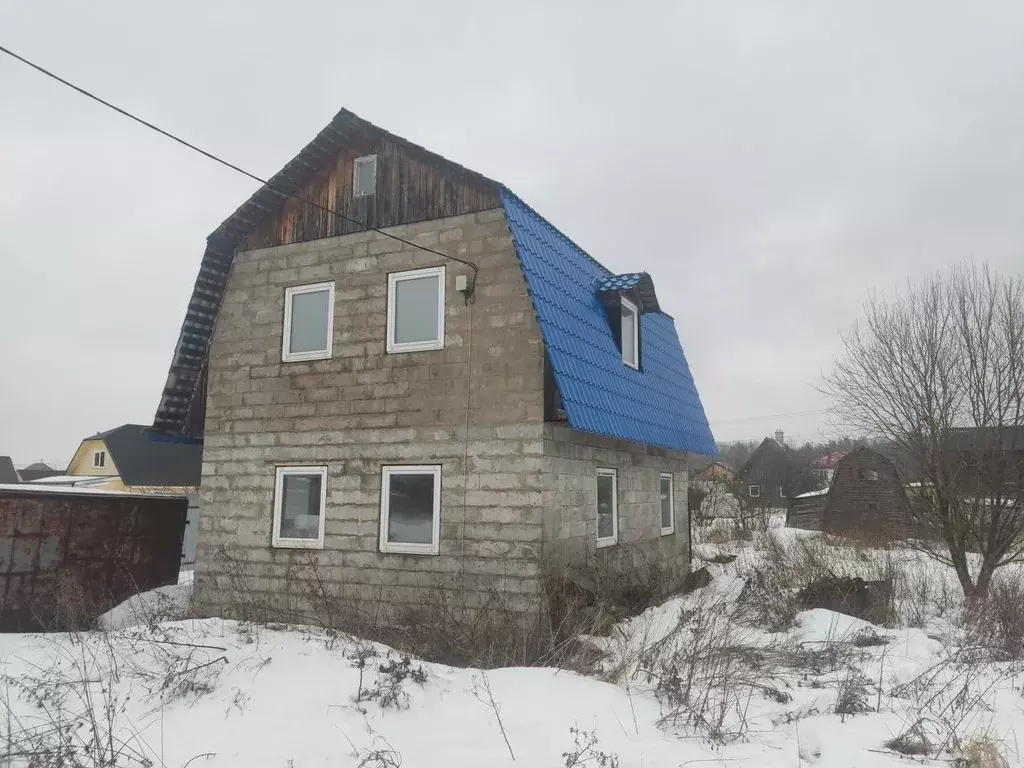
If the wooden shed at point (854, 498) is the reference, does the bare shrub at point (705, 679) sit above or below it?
below

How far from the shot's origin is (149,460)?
33625 millimetres

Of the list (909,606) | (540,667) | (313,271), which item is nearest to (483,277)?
(313,271)

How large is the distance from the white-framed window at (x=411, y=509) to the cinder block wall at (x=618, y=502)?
152 centimetres

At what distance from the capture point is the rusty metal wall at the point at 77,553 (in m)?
10.4

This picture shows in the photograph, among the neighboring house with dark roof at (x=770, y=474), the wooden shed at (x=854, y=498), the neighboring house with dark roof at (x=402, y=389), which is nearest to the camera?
the neighboring house with dark roof at (x=402, y=389)

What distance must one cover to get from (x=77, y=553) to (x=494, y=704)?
8671 millimetres

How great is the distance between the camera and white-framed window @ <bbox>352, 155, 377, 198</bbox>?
10688mm

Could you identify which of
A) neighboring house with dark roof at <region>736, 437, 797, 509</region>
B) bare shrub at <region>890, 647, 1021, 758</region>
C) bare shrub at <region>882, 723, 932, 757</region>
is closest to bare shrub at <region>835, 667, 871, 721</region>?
bare shrub at <region>890, 647, 1021, 758</region>

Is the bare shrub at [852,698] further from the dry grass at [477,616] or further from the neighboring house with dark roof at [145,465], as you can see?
the neighboring house with dark roof at [145,465]

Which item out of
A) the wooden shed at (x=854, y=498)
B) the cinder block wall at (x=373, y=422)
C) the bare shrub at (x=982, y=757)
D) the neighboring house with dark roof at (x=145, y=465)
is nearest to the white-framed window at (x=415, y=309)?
the cinder block wall at (x=373, y=422)

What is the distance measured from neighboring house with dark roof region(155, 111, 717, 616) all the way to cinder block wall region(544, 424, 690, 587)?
0.05 metres

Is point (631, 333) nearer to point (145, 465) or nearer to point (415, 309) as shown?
point (415, 309)

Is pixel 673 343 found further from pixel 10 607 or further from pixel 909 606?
pixel 10 607

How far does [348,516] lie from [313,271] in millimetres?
3726
